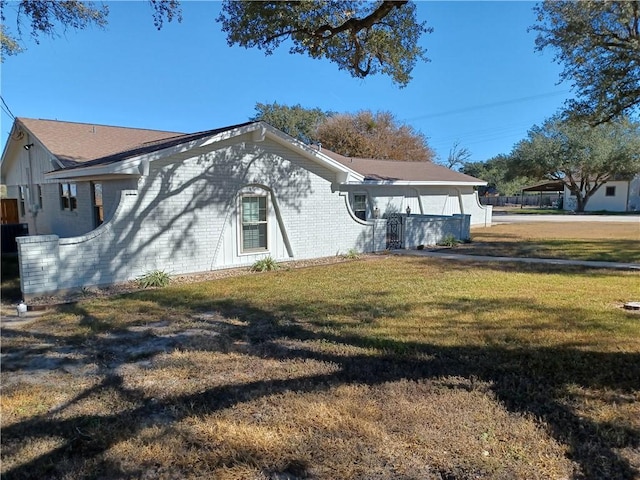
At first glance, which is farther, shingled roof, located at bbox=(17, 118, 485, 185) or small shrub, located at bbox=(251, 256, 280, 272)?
shingled roof, located at bbox=(17, 118, 485, 185)

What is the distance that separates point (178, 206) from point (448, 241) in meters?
10.1

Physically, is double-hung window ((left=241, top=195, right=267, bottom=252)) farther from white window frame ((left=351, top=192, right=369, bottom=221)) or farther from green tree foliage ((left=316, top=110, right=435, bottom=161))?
green tree foliage ((left=316, top=110, right=435, bottom=161))

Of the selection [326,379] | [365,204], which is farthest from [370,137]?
[326,379]

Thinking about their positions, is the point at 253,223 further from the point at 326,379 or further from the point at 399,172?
the point at 399,172

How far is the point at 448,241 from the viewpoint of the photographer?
15.6 m

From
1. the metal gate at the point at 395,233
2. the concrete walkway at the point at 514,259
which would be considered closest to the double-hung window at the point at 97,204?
the concrete walkway at the point at 514,259

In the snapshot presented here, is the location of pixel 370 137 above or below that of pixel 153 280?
above

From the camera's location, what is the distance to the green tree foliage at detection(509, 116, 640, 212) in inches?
1417

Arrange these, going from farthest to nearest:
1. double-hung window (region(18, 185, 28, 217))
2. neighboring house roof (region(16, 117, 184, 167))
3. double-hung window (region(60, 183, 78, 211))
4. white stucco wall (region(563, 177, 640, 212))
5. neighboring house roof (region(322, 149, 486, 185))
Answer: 1. white stucco wall (region(563, 177, 640, 212))
2. neighboring house roof (region(322, 149, 486, 185))
3. double-hung window (region(18, 185, 28, 217))
4. neighboring house roof (region(16, 117, 184, 167))
5. double-hung window (region(60, 183, 78, 211))

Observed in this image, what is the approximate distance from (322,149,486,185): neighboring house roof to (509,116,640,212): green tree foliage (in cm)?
1703

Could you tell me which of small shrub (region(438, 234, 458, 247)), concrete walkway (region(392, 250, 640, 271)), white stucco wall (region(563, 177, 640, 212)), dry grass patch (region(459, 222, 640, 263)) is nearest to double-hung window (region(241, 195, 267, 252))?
concrete walkway (region(392, 250, 640, 271))

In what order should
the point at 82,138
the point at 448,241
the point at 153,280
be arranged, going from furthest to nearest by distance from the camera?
the point at 82,138, the point at 448,241, the point at 153,280

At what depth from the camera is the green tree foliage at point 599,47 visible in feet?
37.3

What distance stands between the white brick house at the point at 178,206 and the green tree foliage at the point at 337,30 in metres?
2.20
